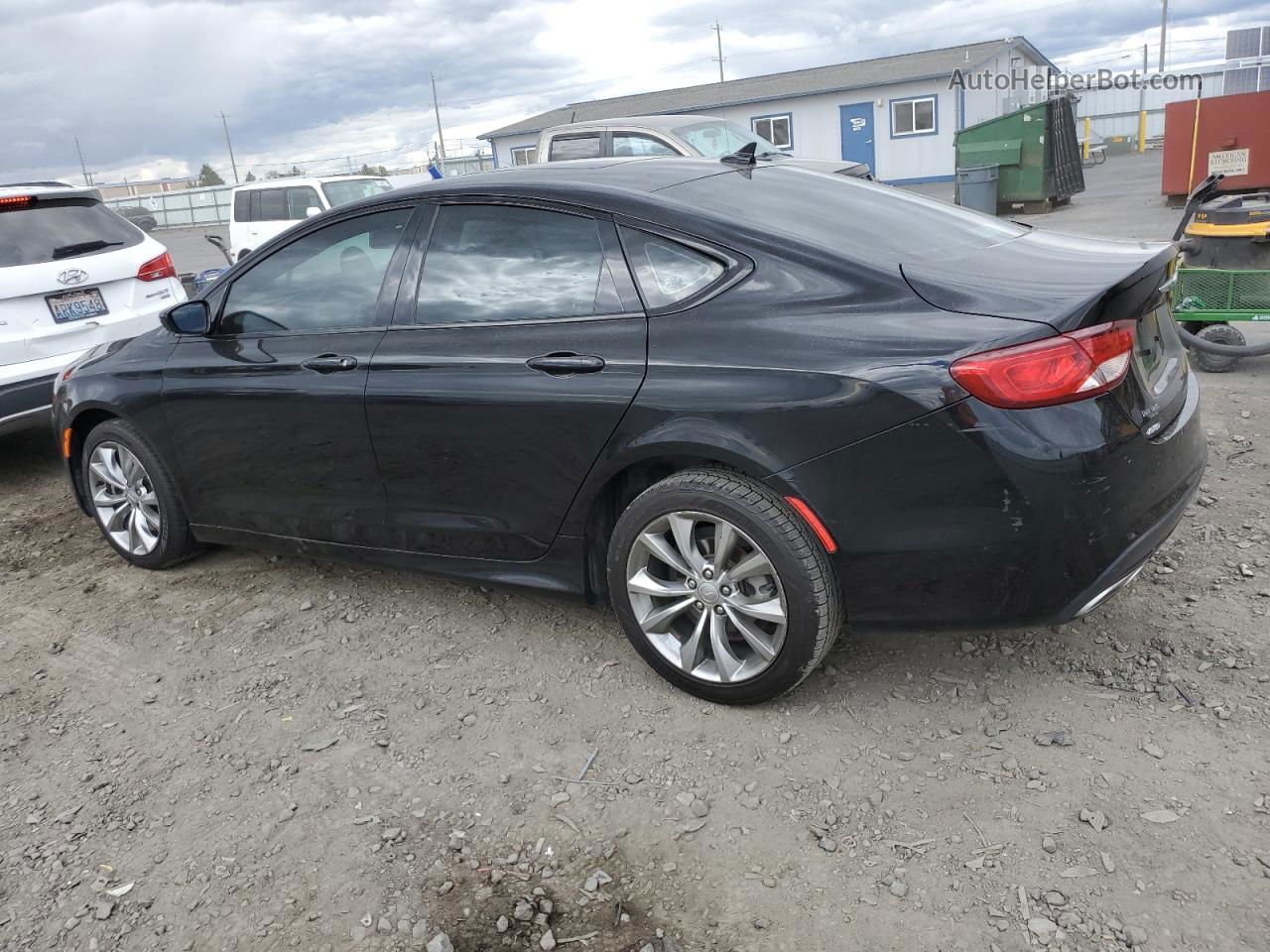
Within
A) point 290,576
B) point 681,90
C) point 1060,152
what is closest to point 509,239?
point 290,576

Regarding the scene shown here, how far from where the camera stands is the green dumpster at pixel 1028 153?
1881 centimetres

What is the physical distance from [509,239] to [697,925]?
7.22 feet

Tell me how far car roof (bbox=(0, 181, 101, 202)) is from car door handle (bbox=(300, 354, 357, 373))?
→ 383cm

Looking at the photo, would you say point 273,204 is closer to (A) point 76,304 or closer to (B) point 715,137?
(B) point 715,137

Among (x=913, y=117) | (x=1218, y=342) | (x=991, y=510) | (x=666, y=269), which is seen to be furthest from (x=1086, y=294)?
(x=913, y=117)

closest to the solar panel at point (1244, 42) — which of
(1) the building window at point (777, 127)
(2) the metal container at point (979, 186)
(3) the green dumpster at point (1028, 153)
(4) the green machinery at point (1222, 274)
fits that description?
(1) the building window at point (777, 127)

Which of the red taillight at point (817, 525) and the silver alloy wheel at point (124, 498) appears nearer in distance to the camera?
the red taillight at point (817, 525)

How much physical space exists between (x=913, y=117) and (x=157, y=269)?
31.3m

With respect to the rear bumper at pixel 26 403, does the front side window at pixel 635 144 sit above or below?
above

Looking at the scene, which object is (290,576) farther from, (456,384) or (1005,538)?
(1005,538)

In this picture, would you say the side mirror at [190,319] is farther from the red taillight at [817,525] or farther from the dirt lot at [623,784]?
the red taillight at [817,525]

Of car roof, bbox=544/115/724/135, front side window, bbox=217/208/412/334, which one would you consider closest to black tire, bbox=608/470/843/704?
front side window, bbox=217/208/412/334

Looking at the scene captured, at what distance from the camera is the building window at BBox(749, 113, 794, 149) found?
35562 mm

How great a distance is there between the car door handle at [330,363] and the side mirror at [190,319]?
666mm
